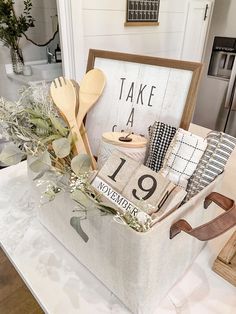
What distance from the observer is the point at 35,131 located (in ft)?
1.66

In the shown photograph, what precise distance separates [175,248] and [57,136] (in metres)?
0.29

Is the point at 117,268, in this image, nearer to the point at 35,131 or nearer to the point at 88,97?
the point at 35,131

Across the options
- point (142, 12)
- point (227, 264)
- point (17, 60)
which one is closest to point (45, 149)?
point (227, 264)

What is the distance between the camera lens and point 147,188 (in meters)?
0.40

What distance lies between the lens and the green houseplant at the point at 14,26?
2107mm

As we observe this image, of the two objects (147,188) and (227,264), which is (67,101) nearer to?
(147,188)

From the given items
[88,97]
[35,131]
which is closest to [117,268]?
[35,131]

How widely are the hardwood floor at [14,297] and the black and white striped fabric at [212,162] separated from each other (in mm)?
1367

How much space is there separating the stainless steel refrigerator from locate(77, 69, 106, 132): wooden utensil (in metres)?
1.84

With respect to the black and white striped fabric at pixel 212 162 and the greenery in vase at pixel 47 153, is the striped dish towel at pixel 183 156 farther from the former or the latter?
the greenery in vase at pixel 47 153

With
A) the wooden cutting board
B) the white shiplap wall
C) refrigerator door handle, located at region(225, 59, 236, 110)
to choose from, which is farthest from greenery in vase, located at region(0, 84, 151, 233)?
refrigerator door handle, located at region(225, 59, 236, 110)

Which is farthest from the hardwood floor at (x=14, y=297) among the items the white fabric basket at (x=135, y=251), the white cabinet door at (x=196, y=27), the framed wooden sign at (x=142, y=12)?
the white cabinet door at (x=196, y=27)

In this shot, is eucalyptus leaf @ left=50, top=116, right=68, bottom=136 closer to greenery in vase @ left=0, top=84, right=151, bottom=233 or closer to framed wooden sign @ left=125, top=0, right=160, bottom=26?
greenery in vase @ left=0, top=84, right=151, bottom=233

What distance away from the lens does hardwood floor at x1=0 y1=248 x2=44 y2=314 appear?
1387 millimetres
